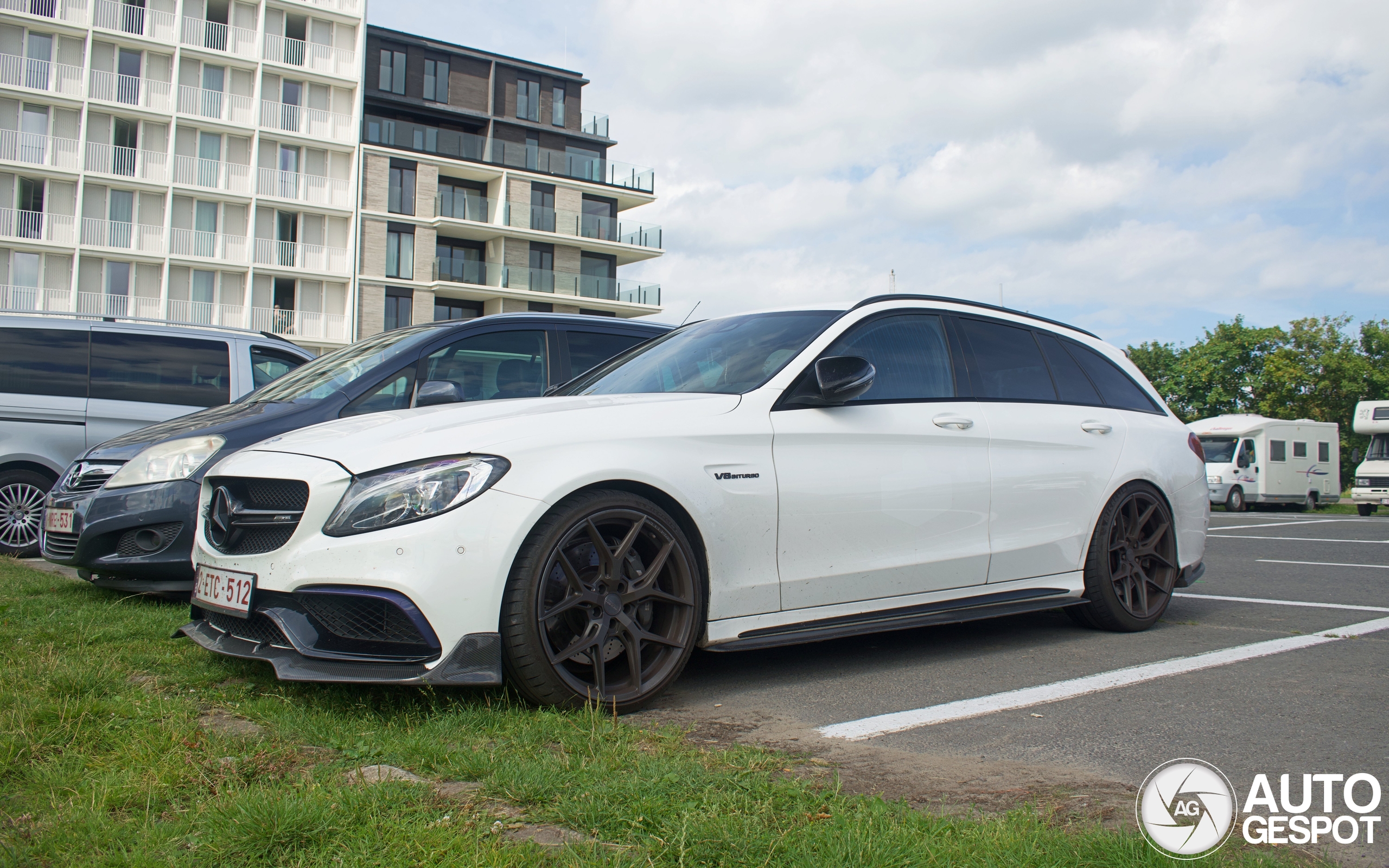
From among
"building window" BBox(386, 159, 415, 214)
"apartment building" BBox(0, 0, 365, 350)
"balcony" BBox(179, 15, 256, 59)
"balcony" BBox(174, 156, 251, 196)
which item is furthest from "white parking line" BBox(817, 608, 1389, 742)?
"balcony" BBox(179, 15, 256, 59)

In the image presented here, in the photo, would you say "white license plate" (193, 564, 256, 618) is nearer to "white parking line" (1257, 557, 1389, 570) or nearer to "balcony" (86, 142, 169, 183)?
"white parking line" (1257, 557, 1389, 570)

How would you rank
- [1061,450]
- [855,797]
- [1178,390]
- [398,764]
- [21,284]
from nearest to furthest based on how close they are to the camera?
1. [855,797]
2. [398,764]
3. [1061,450]
4. [21,284]
5. [1178,390]

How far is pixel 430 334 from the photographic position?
6.05 meters

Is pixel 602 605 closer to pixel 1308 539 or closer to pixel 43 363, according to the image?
pixel 43 363

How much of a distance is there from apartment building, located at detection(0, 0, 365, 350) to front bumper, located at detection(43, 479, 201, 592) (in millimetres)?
37864

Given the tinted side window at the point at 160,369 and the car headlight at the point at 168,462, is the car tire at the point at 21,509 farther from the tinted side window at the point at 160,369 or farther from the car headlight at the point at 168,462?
the car headlight at the point at 168,462

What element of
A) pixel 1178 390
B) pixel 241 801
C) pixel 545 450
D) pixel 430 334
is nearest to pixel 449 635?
pixel 545 450

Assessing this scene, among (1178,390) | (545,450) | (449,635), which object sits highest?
(1178,390)

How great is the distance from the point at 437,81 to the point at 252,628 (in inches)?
2037

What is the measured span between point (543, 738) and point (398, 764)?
43 centimetres

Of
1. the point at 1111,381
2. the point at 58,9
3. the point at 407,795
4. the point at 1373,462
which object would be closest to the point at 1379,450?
the point at 1373,462

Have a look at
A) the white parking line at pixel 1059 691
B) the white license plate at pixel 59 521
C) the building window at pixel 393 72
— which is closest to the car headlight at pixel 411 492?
the white parking line at pixel 1059 691

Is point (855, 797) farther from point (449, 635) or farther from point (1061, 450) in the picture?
point (1061, 450)

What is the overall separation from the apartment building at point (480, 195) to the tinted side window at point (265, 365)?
3714 centimetres
